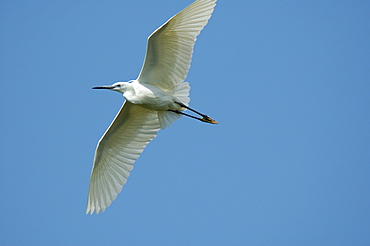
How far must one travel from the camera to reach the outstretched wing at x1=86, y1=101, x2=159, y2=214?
12031 millimetres

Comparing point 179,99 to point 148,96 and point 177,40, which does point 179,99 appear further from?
point 177,40

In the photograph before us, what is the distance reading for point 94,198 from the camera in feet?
39.7

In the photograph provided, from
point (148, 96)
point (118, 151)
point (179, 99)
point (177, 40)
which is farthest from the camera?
point (118, 151)

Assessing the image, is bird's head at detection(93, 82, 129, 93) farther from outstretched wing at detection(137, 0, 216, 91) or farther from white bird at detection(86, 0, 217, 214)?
outstretched wing at detection(137, 0, 216, 91)

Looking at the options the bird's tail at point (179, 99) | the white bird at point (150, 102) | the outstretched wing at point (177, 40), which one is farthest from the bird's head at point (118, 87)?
the bird's tail at point (179, 99)

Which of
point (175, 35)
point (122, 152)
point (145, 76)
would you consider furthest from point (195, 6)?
point (122, 152)

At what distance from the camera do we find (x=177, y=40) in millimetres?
10648

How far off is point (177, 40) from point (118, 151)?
300cm

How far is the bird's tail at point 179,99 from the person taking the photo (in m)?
11.3

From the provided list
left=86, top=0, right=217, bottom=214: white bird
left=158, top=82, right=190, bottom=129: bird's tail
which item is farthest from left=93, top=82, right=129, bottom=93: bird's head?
left=158, top=82, right=190, bottom=129: bird's tail

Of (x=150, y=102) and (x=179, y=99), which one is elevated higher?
(x=179, y=99)

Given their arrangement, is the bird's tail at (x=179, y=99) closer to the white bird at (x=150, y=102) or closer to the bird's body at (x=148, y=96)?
the white bird at (x=150, y=102)

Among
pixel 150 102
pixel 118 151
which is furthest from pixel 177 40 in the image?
pixel 118 151

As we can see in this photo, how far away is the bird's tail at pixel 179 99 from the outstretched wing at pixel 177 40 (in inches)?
14.5
